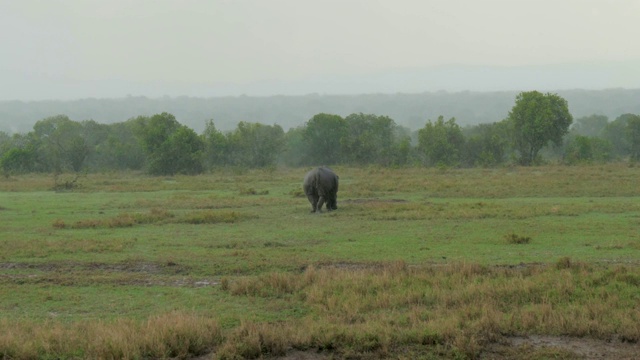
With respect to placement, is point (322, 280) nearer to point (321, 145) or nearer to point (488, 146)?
point (488, 146)

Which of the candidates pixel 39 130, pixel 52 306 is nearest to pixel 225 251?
pixel 52 306

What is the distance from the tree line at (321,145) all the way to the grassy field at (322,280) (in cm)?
3165

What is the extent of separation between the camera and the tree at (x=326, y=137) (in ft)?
228

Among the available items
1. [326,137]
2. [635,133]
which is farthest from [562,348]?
[635,133]

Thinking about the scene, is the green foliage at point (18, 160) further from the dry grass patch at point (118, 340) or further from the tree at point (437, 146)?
the dry grass patch at point (118, 340)

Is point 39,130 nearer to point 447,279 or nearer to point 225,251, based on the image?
point 225,251

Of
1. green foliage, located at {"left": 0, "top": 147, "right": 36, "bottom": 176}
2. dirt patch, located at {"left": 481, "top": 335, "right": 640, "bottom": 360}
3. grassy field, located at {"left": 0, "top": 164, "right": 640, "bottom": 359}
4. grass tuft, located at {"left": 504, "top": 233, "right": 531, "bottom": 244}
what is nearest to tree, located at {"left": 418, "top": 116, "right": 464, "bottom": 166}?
green foliage, located at {"left": 0, "top": 147, "right": 36, "bottom": 176}

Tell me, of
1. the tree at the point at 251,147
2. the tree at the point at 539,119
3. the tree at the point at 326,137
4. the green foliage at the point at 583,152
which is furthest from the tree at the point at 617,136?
the tree at the point at 251,147

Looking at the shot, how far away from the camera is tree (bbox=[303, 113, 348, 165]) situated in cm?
6938

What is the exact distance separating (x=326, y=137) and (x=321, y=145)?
1190mm

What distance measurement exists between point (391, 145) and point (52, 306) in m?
58.5

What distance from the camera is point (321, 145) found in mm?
70562

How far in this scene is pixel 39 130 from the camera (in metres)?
77.1

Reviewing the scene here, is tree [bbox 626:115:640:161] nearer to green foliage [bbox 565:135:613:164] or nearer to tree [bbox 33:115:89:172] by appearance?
green foliage [bbox 565:135:613:164]
